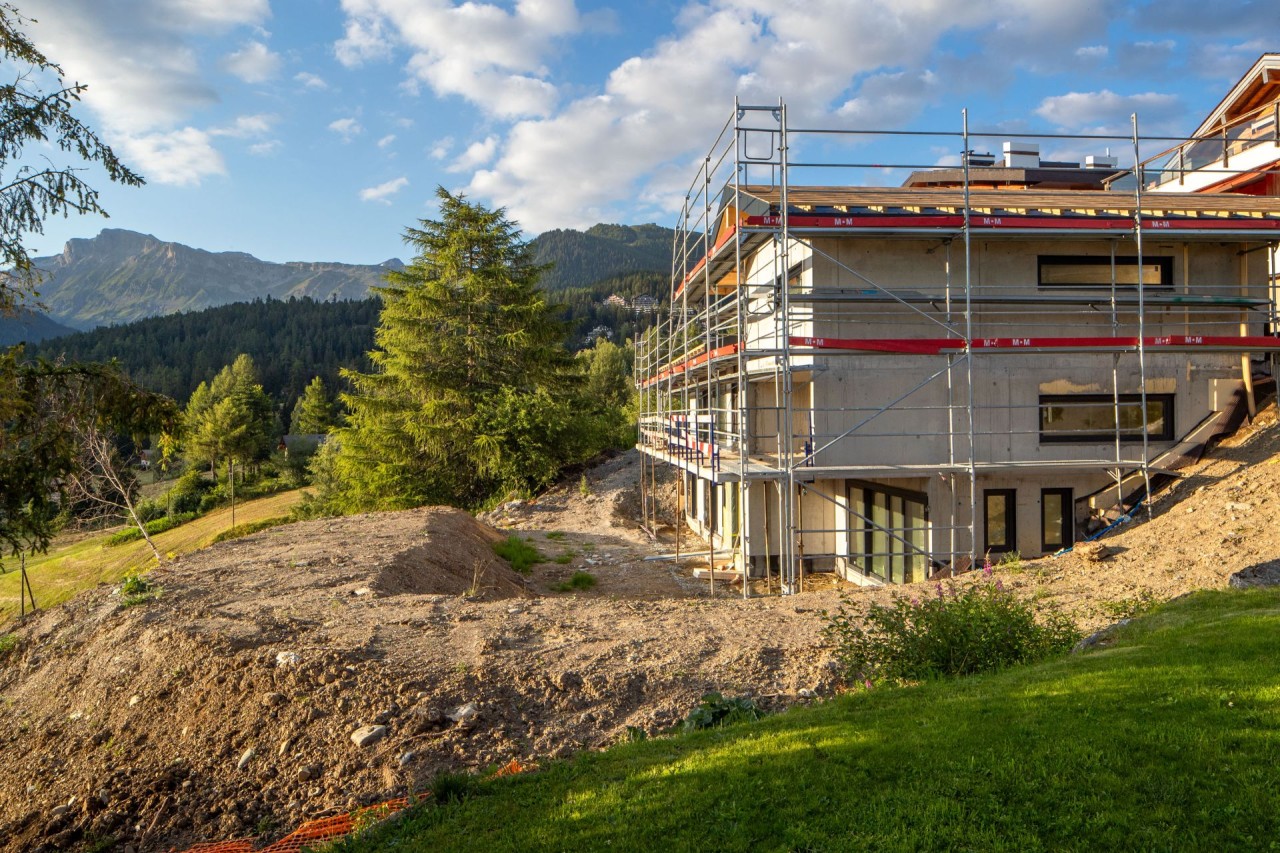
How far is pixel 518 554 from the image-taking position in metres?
17.8

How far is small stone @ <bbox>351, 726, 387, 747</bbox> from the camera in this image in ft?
20.5

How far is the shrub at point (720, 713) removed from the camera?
20.2 ft

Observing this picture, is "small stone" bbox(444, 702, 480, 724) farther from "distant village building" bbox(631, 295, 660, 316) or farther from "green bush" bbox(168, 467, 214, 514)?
"distant village building" bbox(631, 295, 660, 316)

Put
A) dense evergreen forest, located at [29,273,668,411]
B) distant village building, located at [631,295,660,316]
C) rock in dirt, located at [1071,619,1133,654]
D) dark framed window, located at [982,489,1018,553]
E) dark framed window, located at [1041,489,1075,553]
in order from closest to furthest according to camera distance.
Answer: rock in dirt, located at [1071,619,1133,654] < dark framed window, located at [982,489,1018,553] < dark framed window, located at [1041,489,1075,553] < dense evergreen forest, located at [29,273,668,411] < distant village building, located at [631,295,660,316]

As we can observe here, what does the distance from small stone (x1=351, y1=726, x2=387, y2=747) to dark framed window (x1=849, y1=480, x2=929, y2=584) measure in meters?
9.33

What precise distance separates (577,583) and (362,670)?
27.6 ft

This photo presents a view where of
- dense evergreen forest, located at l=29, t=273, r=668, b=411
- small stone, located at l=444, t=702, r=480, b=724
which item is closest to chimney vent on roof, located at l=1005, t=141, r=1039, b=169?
small stone, located at l=444, t=702, r=480, b=724

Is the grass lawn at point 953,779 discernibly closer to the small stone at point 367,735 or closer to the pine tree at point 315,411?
the small stone at point 367,735

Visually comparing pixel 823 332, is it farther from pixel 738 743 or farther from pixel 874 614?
pixel 738 743

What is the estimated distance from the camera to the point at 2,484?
7148 millimetres

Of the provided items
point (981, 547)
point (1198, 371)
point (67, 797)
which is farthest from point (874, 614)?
point (1198, 371)

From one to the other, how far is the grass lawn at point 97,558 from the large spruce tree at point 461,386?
278 inches

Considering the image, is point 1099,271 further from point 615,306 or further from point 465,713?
point 615,306

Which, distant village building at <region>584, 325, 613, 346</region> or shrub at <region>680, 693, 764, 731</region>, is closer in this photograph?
shrub at <region>680, 693, 764, 731</region>
